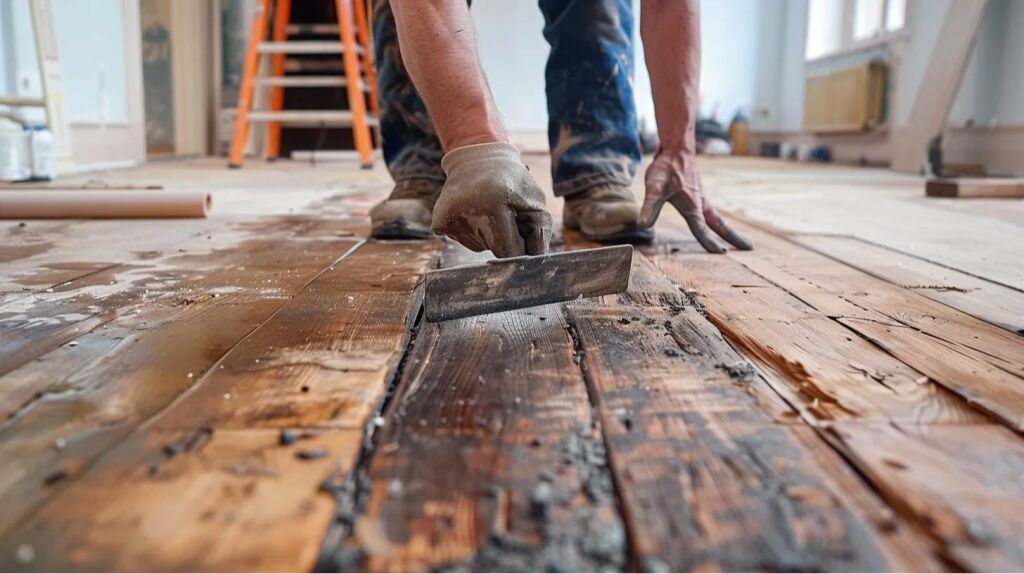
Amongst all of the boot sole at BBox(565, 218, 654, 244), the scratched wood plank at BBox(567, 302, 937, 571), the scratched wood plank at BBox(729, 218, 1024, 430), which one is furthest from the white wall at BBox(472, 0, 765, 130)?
the scratched wood plank at BBox(567, 302, 937, 571)

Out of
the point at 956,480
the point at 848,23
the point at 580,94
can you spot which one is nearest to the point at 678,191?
the point at 580,94

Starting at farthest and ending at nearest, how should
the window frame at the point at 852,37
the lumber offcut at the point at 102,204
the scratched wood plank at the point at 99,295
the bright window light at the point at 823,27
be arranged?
1. the bright window light at the point at 823,27
2. the window frame at the point at 852,37
3. the lumber offcut at the point at 102,204
4. the scratched wood plank at the point at 99,295

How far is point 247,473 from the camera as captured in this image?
55 cm

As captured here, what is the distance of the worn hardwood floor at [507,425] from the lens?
0.47m

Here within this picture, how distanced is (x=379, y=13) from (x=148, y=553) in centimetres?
157

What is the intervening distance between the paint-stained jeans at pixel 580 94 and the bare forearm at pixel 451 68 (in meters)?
0.72

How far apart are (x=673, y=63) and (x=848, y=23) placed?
5.51 meters

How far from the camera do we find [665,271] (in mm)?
1361

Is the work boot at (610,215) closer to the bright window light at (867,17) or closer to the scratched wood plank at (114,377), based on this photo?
the scratched wood plank at (114,377)

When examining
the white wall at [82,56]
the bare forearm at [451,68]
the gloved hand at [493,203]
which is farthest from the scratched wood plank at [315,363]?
the white wall at [82,56]

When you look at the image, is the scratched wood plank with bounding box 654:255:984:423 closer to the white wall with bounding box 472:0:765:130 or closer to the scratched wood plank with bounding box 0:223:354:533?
the scratched wood plank with bounding box 0:223:354:533

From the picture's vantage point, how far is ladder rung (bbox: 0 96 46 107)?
3.05 metres

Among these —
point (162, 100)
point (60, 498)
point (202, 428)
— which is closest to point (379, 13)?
point (202, 428)

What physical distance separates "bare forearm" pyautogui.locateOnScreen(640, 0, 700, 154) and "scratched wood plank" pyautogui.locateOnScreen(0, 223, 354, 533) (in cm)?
71
